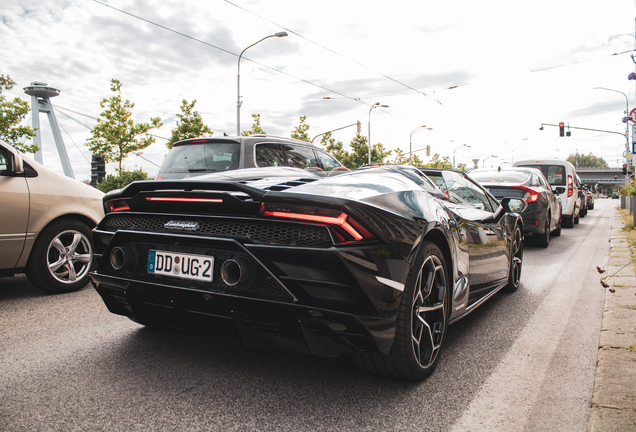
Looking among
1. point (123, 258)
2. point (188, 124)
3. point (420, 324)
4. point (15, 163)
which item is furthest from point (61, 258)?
point (188, 124)

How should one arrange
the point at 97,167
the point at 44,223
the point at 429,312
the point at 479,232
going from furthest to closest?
the point at 97,167 < the point at 44,223 < the point at 479,232 < the point at 429,312

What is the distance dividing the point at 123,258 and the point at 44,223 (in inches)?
98.2

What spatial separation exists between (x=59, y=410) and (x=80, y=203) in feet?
10.2

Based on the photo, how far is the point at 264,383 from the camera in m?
2.48

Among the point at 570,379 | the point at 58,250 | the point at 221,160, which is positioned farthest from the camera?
the point at 221,160

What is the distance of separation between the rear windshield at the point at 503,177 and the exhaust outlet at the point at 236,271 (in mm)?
7518

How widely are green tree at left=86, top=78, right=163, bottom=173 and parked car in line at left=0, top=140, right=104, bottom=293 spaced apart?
1069 inches

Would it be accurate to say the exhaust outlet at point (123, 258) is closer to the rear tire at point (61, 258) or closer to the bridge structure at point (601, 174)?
the rear tire at point (61, 258)

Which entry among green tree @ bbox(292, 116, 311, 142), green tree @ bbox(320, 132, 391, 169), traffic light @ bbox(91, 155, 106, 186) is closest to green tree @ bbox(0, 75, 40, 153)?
traffic light @ bbox(91, 155, 106, 186)

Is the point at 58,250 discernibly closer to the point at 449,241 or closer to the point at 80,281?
the point at 80,281

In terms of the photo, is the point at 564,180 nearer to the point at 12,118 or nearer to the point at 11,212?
the point at 11,212

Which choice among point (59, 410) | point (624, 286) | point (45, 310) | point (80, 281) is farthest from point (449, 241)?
point (80, 281)

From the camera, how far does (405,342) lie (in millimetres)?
2307

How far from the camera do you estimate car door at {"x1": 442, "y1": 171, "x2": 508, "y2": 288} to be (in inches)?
134
